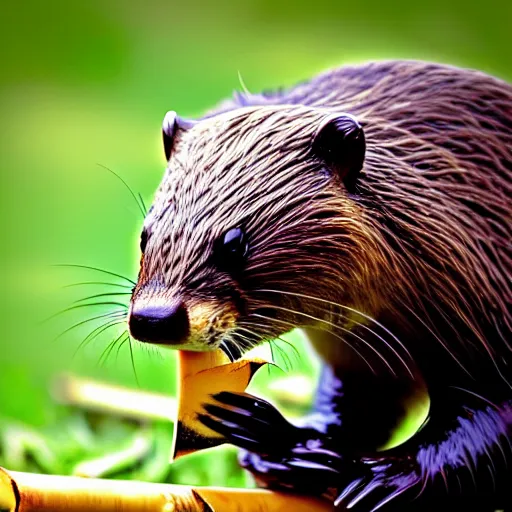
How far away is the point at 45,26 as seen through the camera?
4.73 ft

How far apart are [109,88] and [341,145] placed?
839 millimetres

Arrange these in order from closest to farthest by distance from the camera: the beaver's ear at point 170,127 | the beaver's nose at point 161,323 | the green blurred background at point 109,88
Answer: the beaver's nose at point 161,323
the beaver's ear at point 170,127
the green blurred background at point 109,88

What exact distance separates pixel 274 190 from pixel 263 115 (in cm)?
7

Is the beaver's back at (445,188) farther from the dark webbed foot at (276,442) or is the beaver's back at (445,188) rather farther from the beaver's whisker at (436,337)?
the dark webbed foot at (276,442)

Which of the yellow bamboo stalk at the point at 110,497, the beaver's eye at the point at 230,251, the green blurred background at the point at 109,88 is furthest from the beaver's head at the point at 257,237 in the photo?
the green blurred background at the point at 109,88

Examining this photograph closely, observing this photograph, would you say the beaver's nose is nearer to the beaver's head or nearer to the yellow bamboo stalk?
the beaver's head

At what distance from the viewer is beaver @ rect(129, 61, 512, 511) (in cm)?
66

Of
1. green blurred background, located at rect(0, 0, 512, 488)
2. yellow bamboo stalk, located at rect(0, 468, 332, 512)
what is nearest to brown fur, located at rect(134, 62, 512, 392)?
yellow bamboo stalk, located at rect(0, 468, 332, 512)

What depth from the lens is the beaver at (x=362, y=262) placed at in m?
0.66

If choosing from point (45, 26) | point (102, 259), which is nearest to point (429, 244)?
point (102, 259)

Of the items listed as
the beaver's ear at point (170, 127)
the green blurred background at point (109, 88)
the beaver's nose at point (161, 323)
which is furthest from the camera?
the green blurred background at point (109, 88)

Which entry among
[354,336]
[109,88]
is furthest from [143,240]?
[109,88]

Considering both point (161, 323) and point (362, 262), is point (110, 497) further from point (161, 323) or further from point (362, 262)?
point (362, 262)

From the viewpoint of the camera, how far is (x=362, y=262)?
2.24 ft
